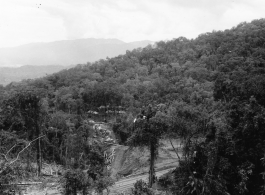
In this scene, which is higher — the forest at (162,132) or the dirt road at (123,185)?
the forest at (162,132)

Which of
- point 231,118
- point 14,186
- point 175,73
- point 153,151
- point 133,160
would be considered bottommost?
point 133,160

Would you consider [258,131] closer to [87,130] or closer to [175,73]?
[87,130]

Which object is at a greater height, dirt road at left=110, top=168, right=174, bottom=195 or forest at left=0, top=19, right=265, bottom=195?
forest at left=0, top=19, right=265, bottom=195

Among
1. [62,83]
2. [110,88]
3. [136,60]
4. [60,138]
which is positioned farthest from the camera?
[136,60]

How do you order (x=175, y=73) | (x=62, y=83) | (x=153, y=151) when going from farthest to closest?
(x=62, y=83) → (x=175, y=73) → (x=153, y=151)

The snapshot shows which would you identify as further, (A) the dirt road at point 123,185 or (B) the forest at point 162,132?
(A) the dirt road at point 123,185

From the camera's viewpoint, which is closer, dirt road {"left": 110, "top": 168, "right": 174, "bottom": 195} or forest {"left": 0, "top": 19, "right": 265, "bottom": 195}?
forest {"left": 0, "top": 19, "right": 265, "bottom": 195}

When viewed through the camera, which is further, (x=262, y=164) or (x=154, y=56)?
(x=154, y=56)

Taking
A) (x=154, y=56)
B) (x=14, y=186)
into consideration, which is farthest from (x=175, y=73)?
(x=14, y=186)

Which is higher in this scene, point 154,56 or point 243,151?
point 154,56

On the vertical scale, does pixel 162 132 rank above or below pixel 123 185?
above

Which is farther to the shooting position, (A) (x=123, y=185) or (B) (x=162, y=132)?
(A) (x=123, y=185)
